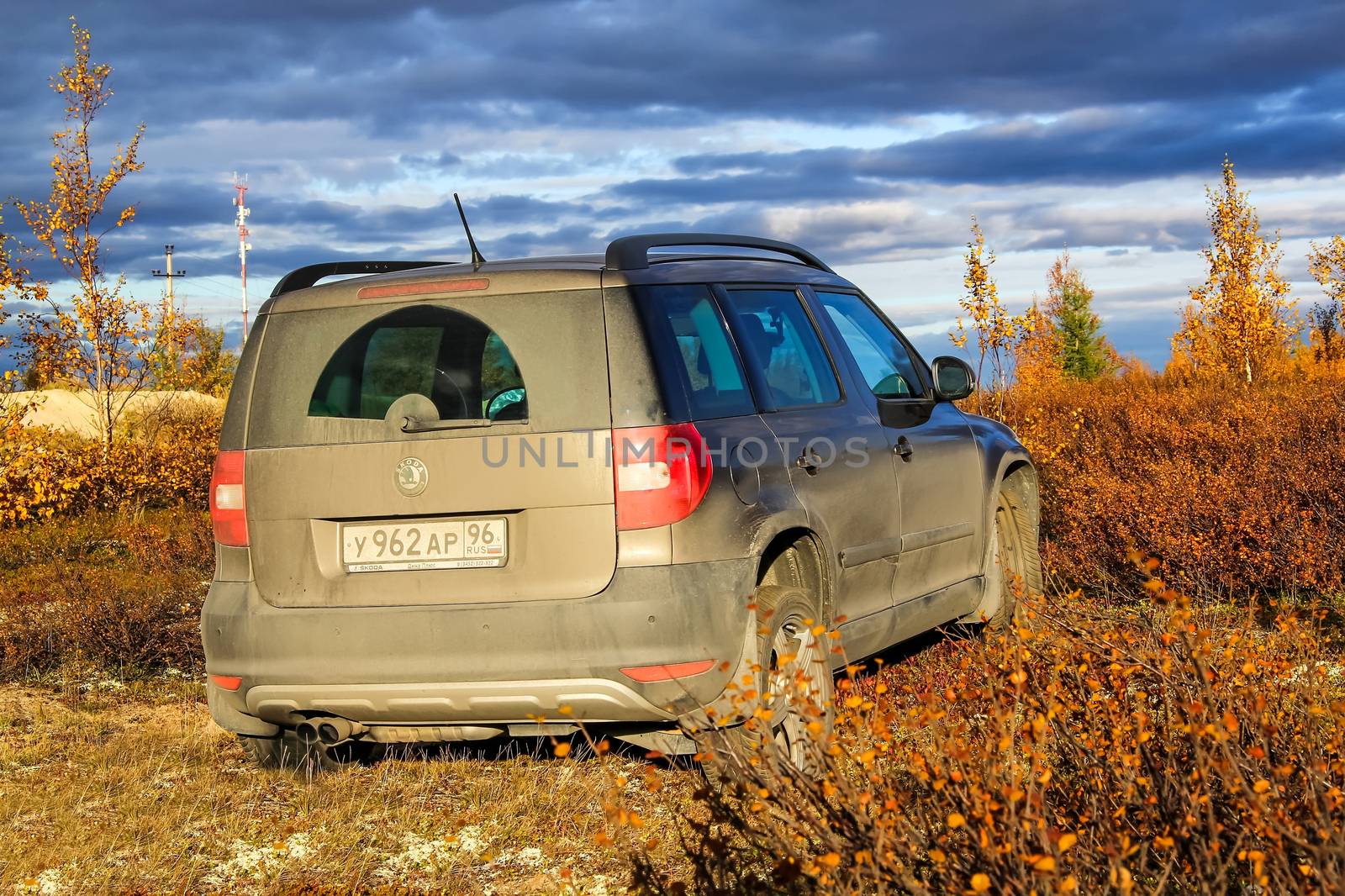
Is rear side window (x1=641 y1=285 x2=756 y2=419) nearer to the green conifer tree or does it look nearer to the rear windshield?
the rear windshield

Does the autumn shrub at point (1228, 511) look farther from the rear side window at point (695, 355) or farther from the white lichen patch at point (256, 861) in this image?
the white lichen patch at point (256, 861)

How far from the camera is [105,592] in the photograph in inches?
407

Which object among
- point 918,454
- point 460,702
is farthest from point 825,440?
point 460,702

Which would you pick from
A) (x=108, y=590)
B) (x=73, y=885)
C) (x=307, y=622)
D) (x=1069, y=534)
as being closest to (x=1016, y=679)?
(x=307, y=622)

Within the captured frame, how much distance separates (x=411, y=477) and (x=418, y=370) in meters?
0.52

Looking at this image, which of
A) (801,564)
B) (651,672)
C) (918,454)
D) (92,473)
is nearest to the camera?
(651,672)

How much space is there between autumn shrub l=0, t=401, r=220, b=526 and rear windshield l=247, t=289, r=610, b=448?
9350 millimetres

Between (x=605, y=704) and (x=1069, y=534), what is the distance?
5471 millimetres

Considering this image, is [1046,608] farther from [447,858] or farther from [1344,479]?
[1344,479]

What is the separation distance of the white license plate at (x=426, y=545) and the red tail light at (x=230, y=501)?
0.45 m

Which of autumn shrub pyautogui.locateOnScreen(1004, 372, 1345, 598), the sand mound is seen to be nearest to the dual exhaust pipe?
autumn shrub pyautogui.locateOnScreen(1004, 372, 1345, 598)

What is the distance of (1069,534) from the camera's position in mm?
9180

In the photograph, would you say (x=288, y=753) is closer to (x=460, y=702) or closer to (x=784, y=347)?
(x=460, y=702)

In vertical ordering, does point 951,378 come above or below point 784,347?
below
